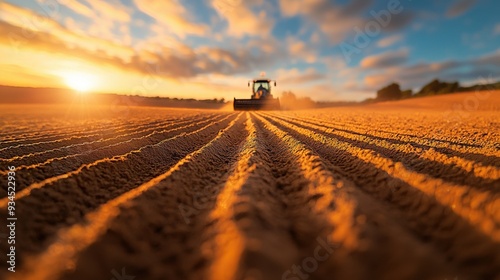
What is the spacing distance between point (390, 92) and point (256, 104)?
137 ft

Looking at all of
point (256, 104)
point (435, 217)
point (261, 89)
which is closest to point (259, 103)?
point (256, 104)

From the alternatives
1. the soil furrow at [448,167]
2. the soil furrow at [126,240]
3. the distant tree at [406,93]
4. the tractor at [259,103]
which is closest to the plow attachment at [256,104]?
the tractor at [259,103]

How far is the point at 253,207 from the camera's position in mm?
1886

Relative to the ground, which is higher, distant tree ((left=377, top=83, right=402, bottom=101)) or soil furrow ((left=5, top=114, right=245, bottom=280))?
distant tree ((left=377, top=83, right=402, bottom=101))

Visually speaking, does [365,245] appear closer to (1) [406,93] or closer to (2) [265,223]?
(2) [265,223]

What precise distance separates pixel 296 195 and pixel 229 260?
1.13 metres

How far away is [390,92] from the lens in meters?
51.4

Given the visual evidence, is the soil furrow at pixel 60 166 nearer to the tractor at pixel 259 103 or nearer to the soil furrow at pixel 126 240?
the soil furrow at pixel 126 240

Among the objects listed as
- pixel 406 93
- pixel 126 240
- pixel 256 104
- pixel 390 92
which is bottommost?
pixel 126 240

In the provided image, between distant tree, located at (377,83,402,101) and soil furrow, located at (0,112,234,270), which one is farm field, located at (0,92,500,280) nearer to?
soil furrow, located at (0,112,234,270)

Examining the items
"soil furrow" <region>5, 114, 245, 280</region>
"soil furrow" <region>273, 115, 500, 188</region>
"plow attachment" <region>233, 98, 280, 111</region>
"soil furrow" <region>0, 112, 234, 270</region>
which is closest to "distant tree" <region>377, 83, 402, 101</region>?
"plow attachment" <region>233, 98, 280, 111</region>

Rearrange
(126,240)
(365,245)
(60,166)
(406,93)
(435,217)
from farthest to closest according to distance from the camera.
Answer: (406,93) → (60,166) → (435,217) → (126,240) → (365,245)

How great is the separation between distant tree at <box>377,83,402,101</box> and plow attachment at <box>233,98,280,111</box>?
37923 mm

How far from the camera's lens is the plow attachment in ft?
74.9
